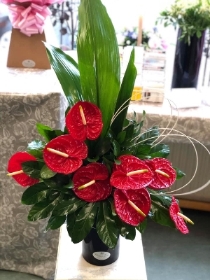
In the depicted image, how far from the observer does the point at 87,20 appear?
0.92 m

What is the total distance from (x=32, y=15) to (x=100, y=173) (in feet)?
2.64

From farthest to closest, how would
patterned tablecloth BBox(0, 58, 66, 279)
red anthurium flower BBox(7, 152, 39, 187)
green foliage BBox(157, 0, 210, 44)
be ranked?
green foliage BBox(157, 0, 210, 44)
patterned tablecloth BBox(0, 58, 66, 279)
red anthurium flower BBox(7, 152, 39, 187)

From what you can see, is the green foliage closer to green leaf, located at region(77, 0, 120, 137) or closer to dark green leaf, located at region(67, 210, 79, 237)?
green leaf, located at region(77, 0, 120, 137)

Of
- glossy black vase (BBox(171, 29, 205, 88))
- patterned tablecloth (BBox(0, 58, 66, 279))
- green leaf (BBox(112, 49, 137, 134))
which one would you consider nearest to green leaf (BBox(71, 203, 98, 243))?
green leaf (BBox(112, 49, 137, 134))

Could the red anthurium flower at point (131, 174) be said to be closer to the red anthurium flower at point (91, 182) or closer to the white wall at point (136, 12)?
the red anthurium flower at point (91, 182)

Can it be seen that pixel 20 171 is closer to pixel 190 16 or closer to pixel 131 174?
pixel 131 174

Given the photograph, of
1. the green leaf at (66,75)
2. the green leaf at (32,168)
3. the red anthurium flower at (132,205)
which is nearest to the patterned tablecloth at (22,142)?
the green leaf at (66,75)

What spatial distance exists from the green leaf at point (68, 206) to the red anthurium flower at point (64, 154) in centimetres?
10

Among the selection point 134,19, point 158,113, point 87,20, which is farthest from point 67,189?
point 134,19

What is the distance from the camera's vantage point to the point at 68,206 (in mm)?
957

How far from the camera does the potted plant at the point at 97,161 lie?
909mm

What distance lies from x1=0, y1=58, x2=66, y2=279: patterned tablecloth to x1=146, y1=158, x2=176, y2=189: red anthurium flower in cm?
52

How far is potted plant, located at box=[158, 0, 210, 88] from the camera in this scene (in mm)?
1654

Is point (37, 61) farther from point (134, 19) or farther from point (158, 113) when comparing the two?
point (134, 19)
